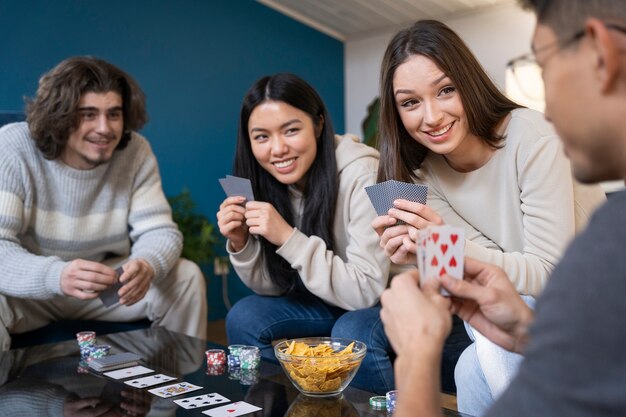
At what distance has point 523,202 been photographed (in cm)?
186

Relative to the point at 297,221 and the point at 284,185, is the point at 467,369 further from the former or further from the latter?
the point at 284,185

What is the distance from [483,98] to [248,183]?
0.82 metres

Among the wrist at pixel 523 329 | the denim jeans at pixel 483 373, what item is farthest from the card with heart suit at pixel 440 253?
the denim jeans at pixel 483 373

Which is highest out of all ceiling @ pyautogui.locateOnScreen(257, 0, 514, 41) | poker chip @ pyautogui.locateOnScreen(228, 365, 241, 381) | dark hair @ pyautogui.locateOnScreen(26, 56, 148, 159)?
ceiling @ pyautogui.locateOnScreen(257, 0, 514, 41)

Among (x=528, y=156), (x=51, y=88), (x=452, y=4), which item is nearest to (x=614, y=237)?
(x=528, y=156)

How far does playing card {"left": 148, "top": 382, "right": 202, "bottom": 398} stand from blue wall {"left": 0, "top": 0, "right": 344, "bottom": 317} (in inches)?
114

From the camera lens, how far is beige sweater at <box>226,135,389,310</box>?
7.28 ft

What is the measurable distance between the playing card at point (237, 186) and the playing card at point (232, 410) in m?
0.91

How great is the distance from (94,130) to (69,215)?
0.37 metres

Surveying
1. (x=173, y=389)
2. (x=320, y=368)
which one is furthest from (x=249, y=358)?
(x=320, y=368)

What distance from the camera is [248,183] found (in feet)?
7.44

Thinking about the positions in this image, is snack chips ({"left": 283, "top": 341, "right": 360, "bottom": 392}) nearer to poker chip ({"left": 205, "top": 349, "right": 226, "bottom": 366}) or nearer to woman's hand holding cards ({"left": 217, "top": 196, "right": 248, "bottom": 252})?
poker chip ({"left": 205, "top": 349, "right": 226, "bottom": 366})

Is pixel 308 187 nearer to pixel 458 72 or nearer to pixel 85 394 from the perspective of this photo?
pixel 458 72

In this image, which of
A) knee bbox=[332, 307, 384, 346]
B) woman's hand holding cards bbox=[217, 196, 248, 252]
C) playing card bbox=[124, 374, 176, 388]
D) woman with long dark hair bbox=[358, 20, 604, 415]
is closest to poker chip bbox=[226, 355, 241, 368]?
playing card bbox=[124, 374, 176, 388]
